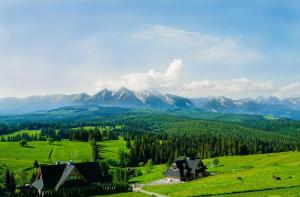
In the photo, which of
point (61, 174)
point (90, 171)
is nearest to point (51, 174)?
point (61, 174)

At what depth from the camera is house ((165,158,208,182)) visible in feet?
433

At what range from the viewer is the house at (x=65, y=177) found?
323 feet

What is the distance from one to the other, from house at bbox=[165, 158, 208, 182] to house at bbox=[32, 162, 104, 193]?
35.4 meters

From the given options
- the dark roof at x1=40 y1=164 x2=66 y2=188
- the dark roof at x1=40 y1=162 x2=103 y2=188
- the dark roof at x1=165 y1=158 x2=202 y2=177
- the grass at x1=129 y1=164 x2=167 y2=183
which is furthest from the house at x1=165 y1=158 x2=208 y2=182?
the dark roof at x1=40 y1=164 x2=66 y2=188

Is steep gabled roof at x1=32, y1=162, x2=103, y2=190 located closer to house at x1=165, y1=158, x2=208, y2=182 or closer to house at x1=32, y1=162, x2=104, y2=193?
house at x1=32, y1=162, x2=104, y2=193

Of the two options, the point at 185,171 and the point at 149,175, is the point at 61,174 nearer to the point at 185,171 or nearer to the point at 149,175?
the point at 185,171

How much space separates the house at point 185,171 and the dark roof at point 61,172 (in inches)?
1381

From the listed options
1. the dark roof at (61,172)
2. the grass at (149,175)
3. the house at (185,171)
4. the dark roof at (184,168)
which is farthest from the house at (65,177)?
the dark roof at (184,168)

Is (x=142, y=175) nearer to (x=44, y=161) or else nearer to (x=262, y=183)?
(x=44, y=161)

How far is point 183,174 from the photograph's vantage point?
133 metres

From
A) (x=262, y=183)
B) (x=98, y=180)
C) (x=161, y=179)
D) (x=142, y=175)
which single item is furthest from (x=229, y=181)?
(x=142, y=175)

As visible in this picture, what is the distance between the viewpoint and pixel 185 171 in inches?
5290

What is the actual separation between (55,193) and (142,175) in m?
74.9

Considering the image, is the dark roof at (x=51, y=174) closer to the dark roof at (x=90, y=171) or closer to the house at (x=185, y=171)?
the dark roof at (x=90, y=171)
